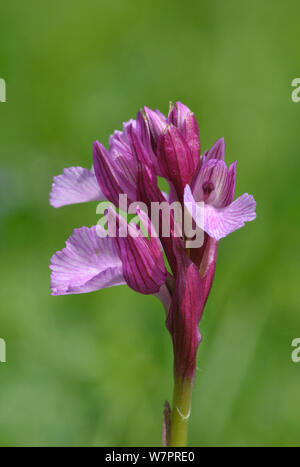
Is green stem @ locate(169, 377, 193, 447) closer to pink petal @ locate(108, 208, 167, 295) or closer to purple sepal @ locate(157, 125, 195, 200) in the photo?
pink petal @ locate(108, 208, 167, 295)

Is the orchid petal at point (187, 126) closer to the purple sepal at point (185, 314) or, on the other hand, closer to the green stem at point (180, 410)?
the purple sepal at point (185, 314)

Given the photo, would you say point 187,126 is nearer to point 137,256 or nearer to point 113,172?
point 113,172

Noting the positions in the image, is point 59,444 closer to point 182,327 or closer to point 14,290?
point 14,290

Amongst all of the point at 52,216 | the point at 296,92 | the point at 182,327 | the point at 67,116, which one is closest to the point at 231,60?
the point at 296,92

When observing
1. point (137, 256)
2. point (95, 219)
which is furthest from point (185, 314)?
point (95, 219)

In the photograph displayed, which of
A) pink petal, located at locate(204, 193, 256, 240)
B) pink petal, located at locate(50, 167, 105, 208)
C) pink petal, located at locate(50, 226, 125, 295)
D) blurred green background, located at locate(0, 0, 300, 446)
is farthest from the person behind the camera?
blurred green background, located at locate(0, 0, 300, 446)

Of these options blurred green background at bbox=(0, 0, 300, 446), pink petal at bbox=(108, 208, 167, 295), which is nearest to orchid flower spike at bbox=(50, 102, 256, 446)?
pink petal at bbox=(108, 208, 167, 295)
